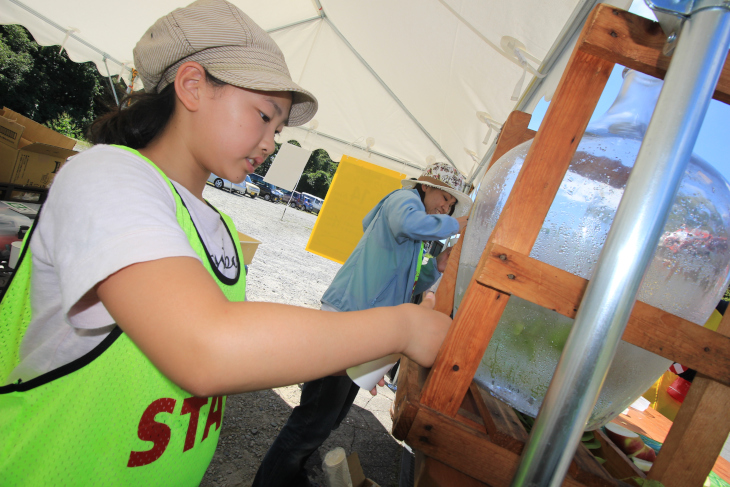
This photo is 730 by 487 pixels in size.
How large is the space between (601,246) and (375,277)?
1.50m

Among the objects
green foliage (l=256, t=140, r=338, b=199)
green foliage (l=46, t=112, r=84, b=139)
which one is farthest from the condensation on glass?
green foliage (l=256, t=140, r=338, b=199)

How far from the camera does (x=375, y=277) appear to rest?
2062 millimetres

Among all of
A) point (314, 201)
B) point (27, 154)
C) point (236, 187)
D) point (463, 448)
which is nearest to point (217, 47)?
point (463, 448)

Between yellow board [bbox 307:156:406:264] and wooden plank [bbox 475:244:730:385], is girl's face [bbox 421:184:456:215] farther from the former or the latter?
yellow board [bbox 307:156:406:264]

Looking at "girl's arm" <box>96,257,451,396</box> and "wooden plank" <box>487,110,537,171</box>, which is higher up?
"wooden plank" <box>487,110,537,171</box>

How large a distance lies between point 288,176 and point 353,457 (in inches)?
287

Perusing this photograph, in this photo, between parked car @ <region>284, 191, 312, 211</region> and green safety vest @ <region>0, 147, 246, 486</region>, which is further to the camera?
parked car @ <region>284, 191, 312, 211</region>

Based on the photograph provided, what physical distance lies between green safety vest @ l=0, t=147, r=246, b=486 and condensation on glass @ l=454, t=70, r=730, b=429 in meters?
0.62

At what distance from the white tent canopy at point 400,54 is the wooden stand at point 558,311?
1610 millimetres

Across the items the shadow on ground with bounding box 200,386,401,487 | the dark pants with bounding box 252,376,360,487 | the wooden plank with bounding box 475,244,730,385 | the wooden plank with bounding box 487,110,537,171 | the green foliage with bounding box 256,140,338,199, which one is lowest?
the shadow on ground with bounding box 200,386,401,487

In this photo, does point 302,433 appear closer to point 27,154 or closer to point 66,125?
point 27,154

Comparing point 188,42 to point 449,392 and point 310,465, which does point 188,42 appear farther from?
point 310,465

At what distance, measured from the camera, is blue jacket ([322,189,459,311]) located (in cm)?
204

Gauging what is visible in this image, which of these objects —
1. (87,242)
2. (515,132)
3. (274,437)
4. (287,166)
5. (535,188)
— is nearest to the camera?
(87,242)
